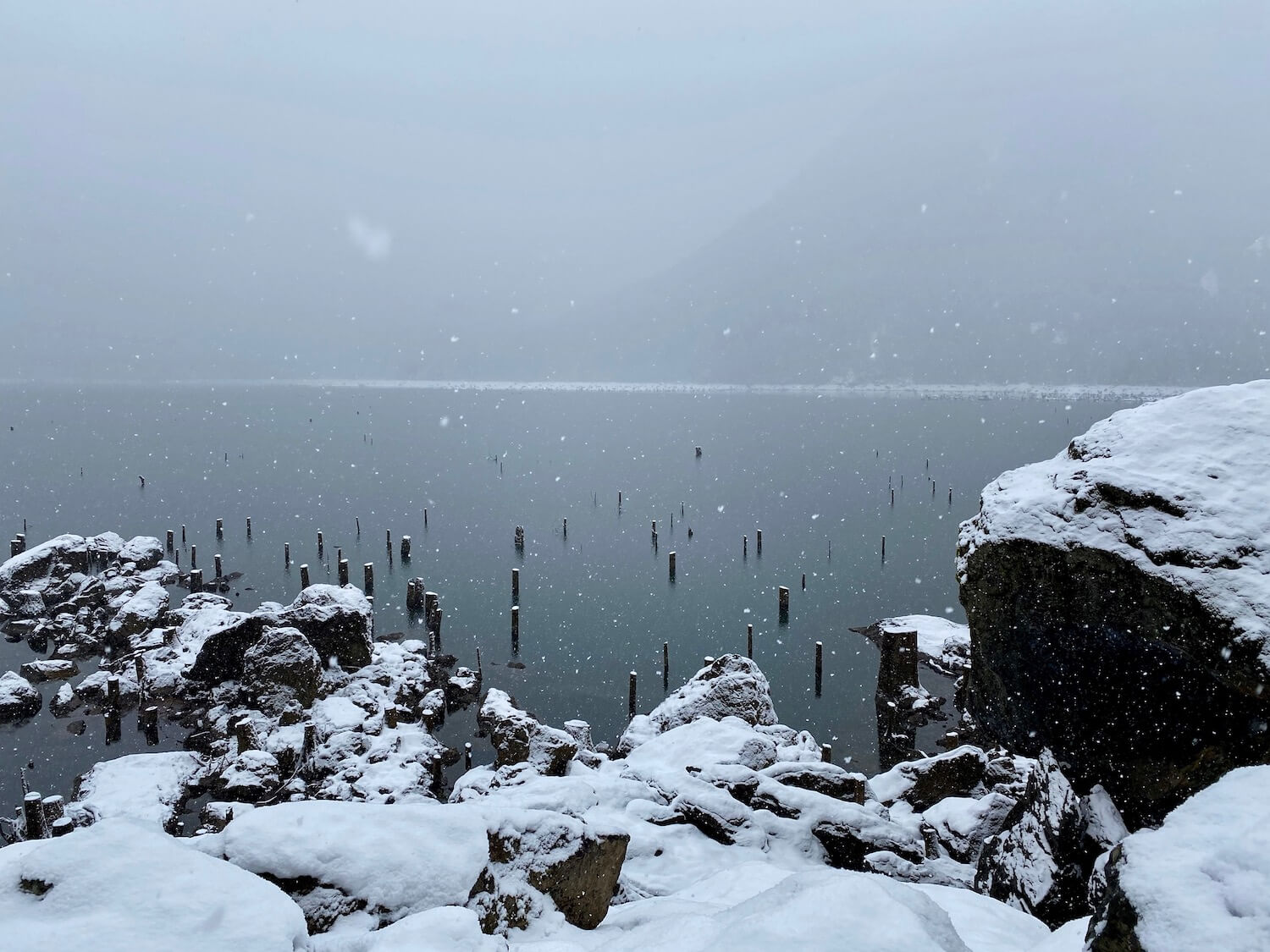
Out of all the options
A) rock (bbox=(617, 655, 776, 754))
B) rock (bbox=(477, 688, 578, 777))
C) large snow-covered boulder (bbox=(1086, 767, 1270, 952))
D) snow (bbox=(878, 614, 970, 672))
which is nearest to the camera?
large snow-covered boulder (bbox=(1086, 767, 1270, 952))

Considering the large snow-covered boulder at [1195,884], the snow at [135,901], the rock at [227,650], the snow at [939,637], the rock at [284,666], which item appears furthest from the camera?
the snow at [939,637]

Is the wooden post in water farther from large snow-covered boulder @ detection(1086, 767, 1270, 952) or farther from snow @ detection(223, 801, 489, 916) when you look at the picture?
large snow-covered boulder @ detection(1086, 767, 1270, 952)

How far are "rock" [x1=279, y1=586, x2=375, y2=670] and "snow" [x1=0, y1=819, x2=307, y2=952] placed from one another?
22.1 metres

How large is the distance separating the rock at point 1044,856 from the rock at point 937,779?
19.5 ft

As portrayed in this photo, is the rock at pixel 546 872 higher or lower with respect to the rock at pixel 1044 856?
higher

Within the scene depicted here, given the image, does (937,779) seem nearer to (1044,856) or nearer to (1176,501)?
(1044,856)

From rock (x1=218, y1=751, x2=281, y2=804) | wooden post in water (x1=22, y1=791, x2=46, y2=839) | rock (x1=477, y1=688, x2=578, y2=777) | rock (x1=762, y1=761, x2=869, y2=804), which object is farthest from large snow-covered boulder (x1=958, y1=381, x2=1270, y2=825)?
wooden post in water (x1=22, y1=791, x2=46, y2=839)

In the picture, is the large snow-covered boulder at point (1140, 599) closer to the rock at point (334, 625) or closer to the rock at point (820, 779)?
the rock at point (820, 779)

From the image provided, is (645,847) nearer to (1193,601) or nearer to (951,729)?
(1193,601)

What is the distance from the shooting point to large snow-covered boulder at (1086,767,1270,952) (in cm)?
371

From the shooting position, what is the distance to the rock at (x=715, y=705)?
20859mm

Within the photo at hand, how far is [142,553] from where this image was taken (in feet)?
134

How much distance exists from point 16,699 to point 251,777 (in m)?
12.4

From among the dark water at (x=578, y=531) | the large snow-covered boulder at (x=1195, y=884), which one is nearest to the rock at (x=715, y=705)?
the dark water at (x=578, y=531)
